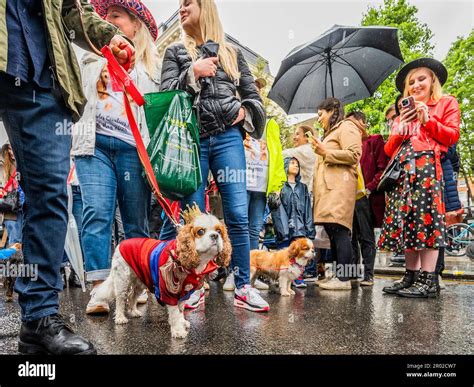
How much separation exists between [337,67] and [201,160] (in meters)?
4.86

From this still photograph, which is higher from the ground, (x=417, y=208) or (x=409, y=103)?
(x=409, y=103)

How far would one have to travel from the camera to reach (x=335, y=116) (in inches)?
199

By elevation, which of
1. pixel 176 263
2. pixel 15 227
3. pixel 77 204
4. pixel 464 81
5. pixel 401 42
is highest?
pixel 401 42

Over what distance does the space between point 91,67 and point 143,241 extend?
1.62 m

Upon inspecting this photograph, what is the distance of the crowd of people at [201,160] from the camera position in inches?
78.9

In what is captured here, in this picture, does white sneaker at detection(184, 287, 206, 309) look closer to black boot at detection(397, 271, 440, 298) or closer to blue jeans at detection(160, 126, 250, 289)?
blue jeans at detection(160, 126, 250, 289)

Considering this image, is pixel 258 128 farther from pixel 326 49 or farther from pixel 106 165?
pixel 326 49

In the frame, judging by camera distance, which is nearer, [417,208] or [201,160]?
[201,160]

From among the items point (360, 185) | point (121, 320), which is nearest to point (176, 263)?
point (121, 320)

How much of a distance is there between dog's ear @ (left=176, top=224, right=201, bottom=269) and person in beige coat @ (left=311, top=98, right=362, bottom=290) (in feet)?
8.21

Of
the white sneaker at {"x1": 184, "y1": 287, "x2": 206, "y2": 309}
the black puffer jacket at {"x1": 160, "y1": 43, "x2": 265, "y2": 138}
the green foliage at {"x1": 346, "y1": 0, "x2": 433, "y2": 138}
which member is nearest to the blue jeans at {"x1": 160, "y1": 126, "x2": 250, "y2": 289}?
the black puffer jacket at {"x1": 160, "y1": 43, "x2": 265, "y2": 138}

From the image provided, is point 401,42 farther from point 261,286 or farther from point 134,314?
point 134,314

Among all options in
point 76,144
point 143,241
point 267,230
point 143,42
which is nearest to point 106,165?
point 76,144

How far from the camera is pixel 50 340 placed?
1.91 m
